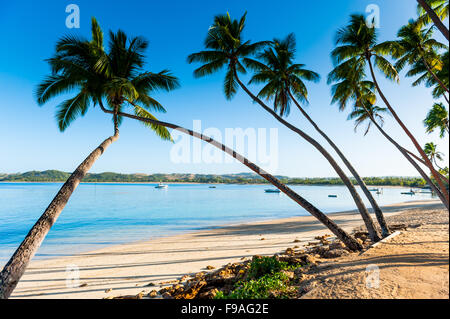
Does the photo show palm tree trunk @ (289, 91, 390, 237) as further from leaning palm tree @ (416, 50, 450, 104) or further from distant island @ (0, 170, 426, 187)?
distant island @ (0, 170, 426, 187)

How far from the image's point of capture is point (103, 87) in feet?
23.1

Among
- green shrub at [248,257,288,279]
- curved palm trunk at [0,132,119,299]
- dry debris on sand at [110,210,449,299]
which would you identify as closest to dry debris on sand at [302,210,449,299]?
dry debris on sand at [110,210,449,299]

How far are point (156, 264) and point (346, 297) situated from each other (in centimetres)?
655

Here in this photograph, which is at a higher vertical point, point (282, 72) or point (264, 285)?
point (282, 72)

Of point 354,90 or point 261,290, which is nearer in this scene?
point 261,290

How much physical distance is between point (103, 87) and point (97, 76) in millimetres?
494

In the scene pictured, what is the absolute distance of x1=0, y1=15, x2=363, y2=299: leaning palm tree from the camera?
5.62 metres

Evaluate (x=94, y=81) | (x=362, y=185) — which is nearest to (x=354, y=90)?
(x=362, y=185)

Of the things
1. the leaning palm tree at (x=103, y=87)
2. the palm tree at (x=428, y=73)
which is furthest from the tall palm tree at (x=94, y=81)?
the palm tree at (x=428, y=73)

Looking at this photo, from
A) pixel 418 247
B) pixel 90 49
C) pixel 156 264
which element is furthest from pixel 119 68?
pixel 418 247

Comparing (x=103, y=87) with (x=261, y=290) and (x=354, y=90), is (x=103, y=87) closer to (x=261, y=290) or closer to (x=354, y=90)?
(x=261, y=290)
